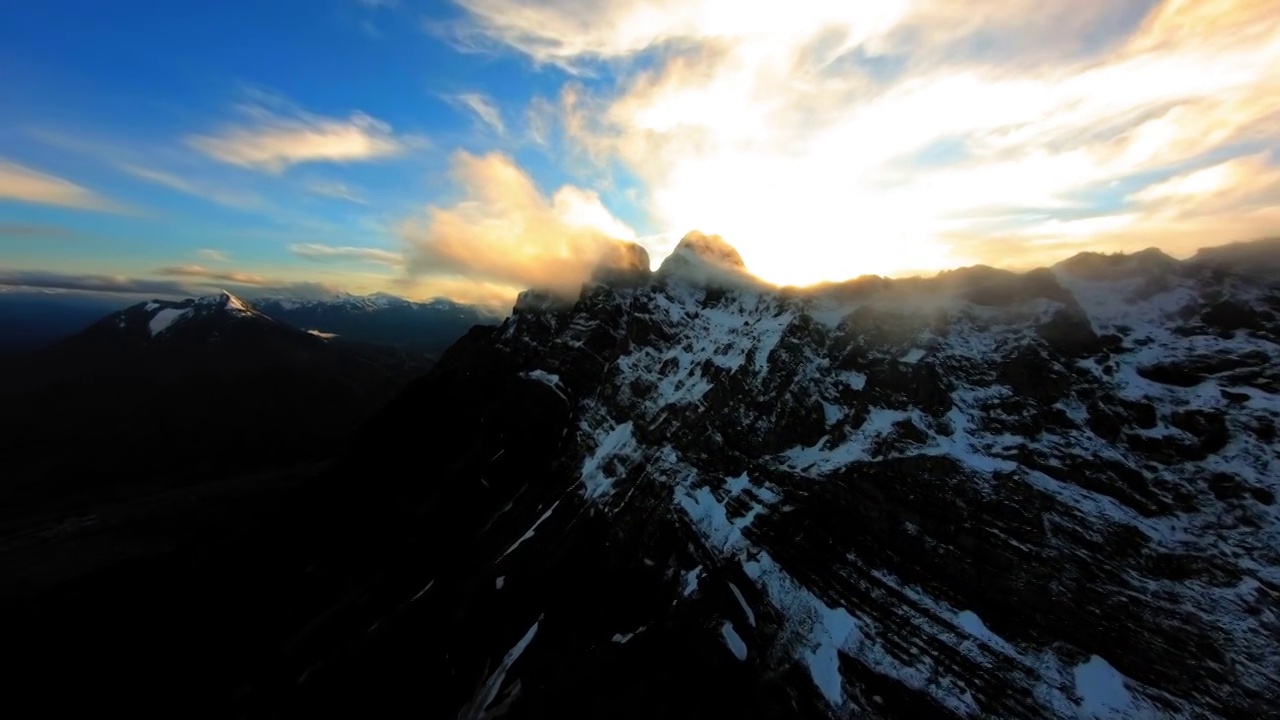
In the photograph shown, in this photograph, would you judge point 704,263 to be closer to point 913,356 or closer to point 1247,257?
point 913,356

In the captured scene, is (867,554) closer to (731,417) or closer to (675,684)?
(675,684)

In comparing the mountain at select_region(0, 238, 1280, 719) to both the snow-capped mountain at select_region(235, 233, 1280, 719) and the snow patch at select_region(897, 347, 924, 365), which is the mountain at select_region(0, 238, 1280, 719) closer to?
the snow-capped mountain at select_region(235, 233, 1280, 719)

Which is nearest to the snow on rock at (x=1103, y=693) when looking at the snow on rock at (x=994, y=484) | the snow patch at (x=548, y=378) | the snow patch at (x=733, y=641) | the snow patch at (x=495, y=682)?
the snow on rock at (x=994, y=484)

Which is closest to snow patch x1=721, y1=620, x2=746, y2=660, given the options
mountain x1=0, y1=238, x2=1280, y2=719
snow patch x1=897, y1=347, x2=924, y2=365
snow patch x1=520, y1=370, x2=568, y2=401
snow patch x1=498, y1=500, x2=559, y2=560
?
mountain x1=0, y1=238, x2=1280, y2=719

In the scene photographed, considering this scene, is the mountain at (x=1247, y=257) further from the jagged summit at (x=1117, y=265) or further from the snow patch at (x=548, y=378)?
the snow patch at (x=548, y=378)

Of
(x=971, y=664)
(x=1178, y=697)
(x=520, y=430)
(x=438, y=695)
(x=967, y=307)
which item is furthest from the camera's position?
(x=520, y=430)

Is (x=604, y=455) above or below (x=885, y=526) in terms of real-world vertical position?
below

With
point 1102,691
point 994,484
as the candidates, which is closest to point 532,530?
point 994,484

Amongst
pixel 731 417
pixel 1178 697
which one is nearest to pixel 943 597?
pixel 1178 697
